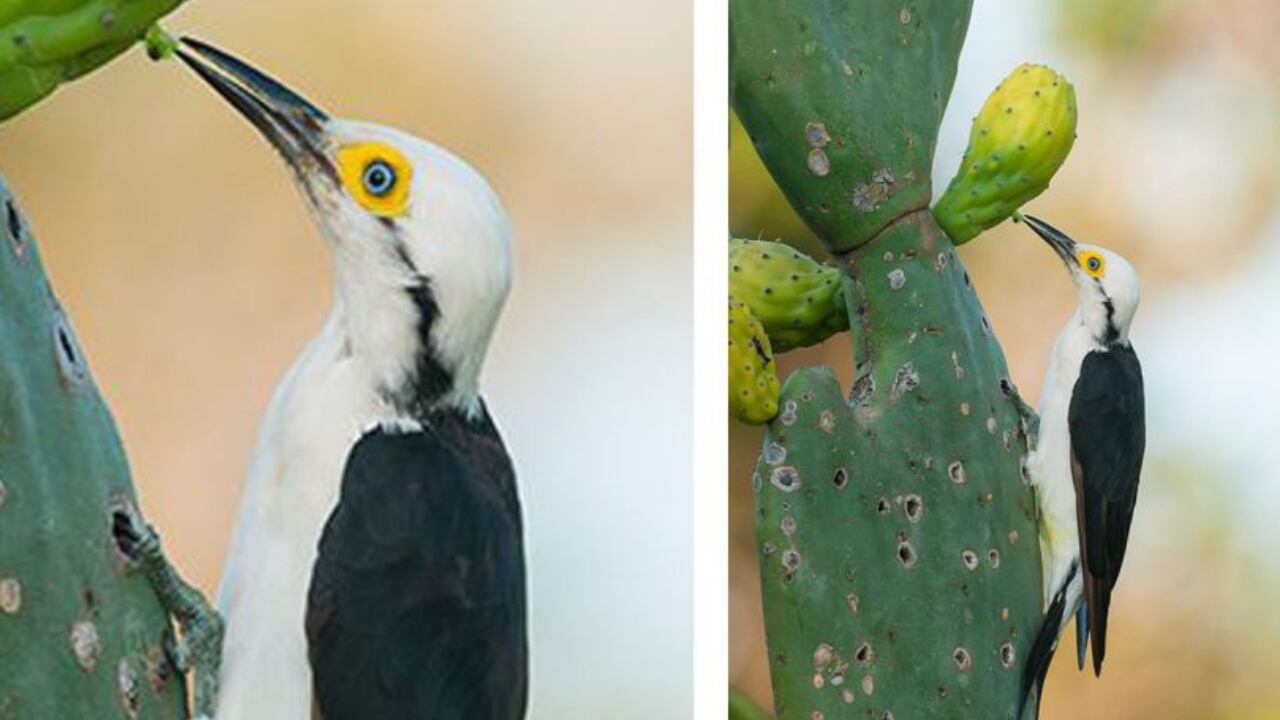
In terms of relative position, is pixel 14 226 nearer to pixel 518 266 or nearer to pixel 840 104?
pixel 518 266

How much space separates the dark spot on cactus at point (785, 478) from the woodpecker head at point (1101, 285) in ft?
1.69

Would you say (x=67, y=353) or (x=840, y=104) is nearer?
(x=67, y=353)

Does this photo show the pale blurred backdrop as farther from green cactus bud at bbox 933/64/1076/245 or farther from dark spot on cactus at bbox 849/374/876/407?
green cactus bud at bbox 933/64/1076/245

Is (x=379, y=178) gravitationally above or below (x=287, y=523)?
above

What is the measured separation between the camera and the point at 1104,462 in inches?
99.8

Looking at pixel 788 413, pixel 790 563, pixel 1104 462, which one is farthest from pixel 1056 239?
pixel 790 563

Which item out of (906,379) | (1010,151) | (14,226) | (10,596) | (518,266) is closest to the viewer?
(10,596)

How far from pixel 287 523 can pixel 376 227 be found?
280mm

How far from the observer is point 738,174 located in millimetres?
2348

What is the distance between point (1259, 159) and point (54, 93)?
1.60 metres

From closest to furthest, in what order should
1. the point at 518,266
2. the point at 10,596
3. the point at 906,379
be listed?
the point at 10,596 < the point at 518,266 < the point at 906,379

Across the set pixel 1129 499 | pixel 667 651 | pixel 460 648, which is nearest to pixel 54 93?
pixel 460 648

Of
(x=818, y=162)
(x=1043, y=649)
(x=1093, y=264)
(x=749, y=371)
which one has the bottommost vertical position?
(x=1043, y=649)

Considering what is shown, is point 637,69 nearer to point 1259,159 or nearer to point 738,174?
point 738,174
